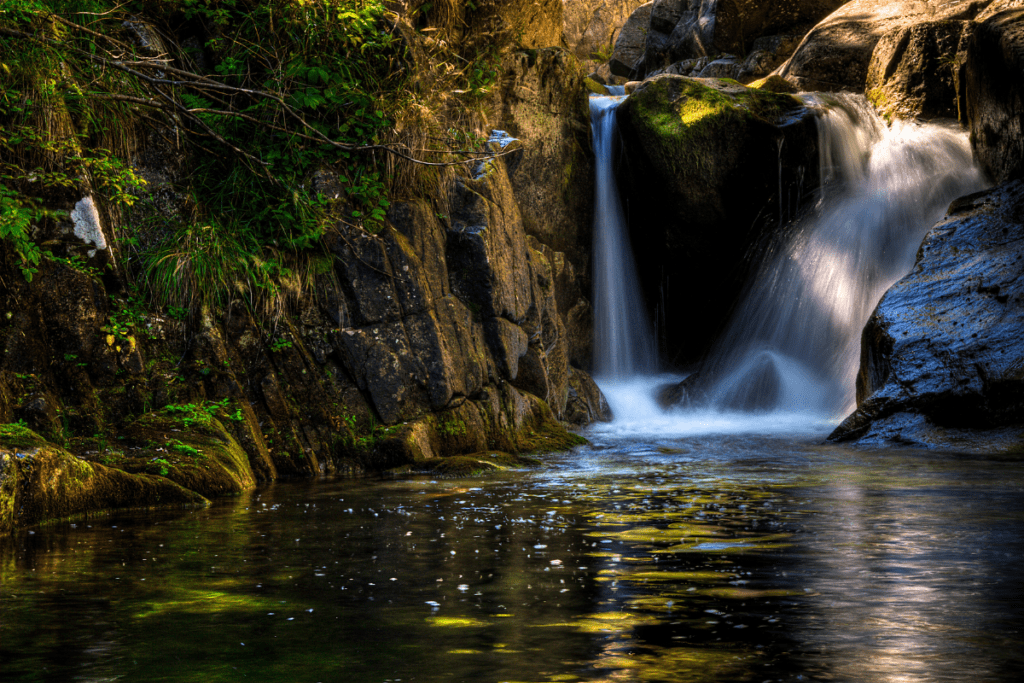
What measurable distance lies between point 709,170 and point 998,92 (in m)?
4.37

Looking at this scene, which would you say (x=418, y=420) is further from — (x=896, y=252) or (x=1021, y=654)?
(x=896, y=252)

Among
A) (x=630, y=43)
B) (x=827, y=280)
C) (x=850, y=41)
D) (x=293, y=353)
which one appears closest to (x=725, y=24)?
(x=850, y=41)

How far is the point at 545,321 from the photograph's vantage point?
38.8ft

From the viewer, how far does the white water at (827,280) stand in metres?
13.4

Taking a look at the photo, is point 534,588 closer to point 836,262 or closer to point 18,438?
point 18,438

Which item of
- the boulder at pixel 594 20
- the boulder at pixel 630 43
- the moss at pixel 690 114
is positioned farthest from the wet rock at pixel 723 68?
the boulder at pixel 594 20

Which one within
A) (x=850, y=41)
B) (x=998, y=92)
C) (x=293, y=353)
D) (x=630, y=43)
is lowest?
(x=293, y=353)

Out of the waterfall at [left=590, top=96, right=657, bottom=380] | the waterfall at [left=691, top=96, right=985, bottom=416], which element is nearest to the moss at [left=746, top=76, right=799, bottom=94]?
the waterfall at [left=691, top=96, right=985, bottom=416]

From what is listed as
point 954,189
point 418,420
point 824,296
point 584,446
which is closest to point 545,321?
point 584,446

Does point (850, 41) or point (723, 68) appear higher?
point (723, 68)

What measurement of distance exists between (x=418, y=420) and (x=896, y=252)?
942 cm

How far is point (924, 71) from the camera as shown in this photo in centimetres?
1517

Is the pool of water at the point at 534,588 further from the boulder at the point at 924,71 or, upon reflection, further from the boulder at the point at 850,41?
the boulder at the point at 850,41

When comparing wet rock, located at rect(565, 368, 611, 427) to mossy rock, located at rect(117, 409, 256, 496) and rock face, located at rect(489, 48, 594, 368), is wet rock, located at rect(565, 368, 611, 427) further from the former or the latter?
mossy rock, located at rect(117, 409, 256, 496)
